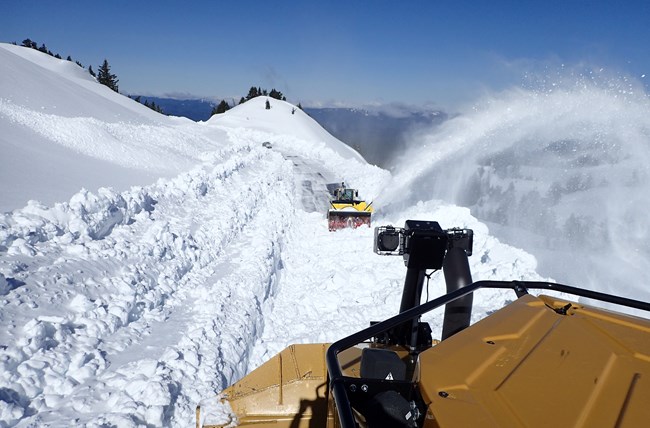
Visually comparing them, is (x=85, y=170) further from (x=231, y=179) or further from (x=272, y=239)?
(x=272, y=239)

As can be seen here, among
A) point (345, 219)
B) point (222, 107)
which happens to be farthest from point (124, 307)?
point (222, 107)

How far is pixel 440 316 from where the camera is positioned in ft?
23.8

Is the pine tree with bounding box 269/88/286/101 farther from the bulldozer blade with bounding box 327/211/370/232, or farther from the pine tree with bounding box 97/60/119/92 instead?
the bulldozer blade with bounding box 327/211/370/232

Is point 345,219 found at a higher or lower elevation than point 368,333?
lower

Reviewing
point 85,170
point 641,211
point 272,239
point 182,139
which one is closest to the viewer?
point 641,211

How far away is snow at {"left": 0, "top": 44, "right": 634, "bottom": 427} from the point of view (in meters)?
4.69

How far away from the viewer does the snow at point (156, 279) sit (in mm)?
4691

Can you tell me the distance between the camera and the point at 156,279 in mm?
7602

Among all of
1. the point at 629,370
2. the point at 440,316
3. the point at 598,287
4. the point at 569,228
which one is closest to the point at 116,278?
the point at 440,316

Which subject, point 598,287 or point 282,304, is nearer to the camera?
point 282,304

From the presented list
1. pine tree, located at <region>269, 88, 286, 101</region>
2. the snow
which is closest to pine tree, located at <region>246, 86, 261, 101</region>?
pine tree, located at <region>269, 88, 286, 101</region>

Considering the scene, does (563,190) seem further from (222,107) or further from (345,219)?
(222,107)

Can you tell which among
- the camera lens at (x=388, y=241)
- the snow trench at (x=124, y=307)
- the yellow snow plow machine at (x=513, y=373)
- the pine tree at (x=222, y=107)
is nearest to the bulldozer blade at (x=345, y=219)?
the snow trench at (x=124, y=307)

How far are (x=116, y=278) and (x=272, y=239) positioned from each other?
449cm
